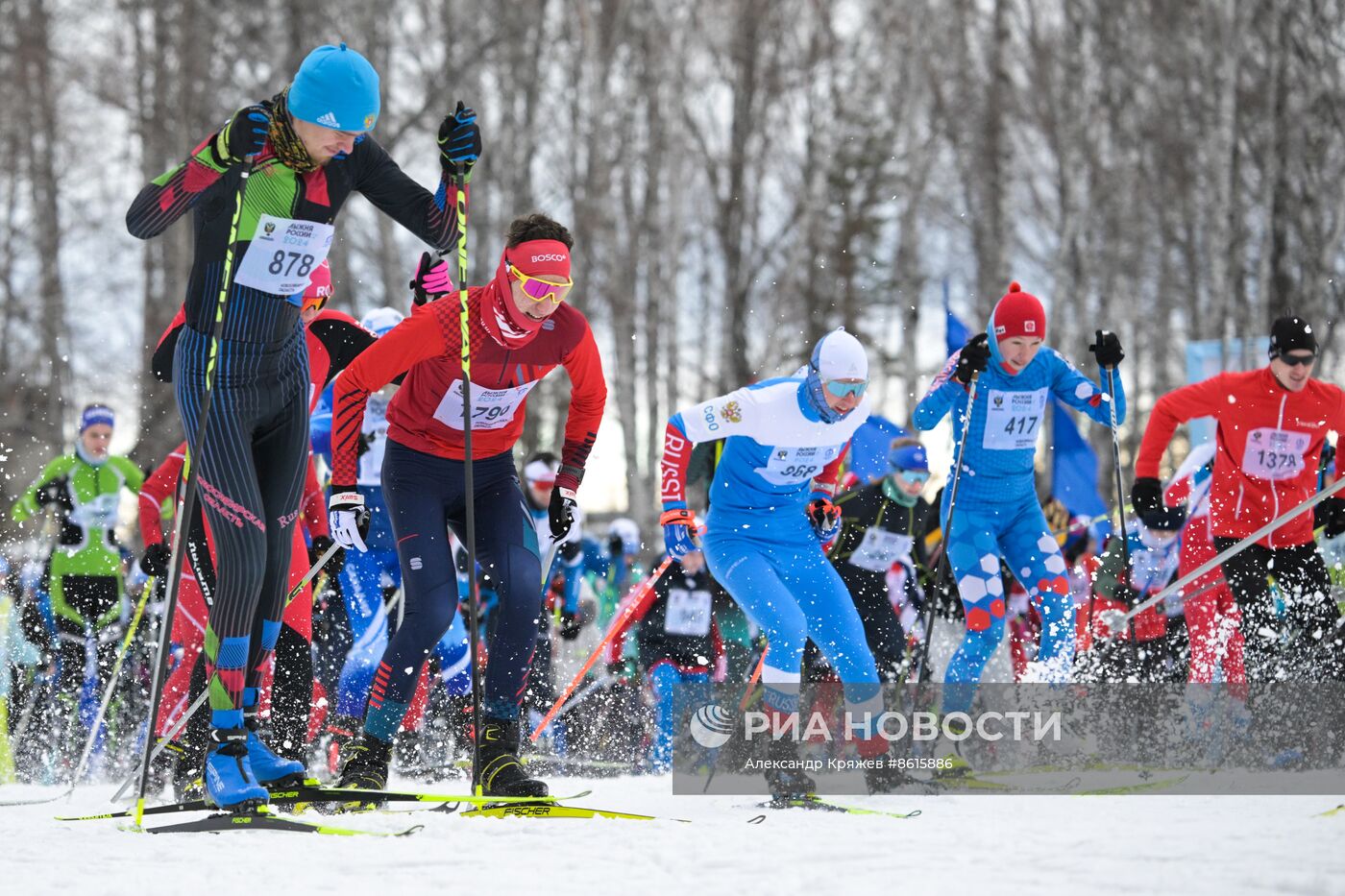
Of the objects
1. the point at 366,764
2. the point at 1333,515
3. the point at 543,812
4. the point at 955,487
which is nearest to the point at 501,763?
the point at 543,812

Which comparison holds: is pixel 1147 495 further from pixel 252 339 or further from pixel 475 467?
pixel 252 339

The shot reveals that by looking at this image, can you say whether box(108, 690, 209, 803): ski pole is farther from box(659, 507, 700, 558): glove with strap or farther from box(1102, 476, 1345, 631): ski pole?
box(1102, 476, 1345, 631): ski pole

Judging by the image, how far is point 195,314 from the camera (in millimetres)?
4551

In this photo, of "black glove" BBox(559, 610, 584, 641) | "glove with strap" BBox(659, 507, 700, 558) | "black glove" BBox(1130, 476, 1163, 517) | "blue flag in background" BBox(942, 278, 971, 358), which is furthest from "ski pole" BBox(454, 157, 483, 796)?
"blue flag in background" BBox(942, 278, 971, 358)

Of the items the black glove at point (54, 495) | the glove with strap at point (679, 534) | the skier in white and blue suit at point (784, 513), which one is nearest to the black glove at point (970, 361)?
the skier in white and blue suit at point (784, 513)

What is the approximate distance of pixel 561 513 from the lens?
5.13 metres

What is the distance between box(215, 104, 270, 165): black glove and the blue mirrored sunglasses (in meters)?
2.34

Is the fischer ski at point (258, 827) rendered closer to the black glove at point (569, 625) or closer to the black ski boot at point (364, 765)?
the black ski boot at point (364, 765)

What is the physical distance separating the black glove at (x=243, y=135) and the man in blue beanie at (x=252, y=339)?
74 mm

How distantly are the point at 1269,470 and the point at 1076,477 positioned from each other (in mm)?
3283

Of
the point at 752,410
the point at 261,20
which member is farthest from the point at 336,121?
the point at 261,20

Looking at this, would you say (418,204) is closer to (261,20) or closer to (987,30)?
(261,20)

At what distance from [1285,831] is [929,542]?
517cm

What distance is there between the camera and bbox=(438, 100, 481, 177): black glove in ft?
15.8
